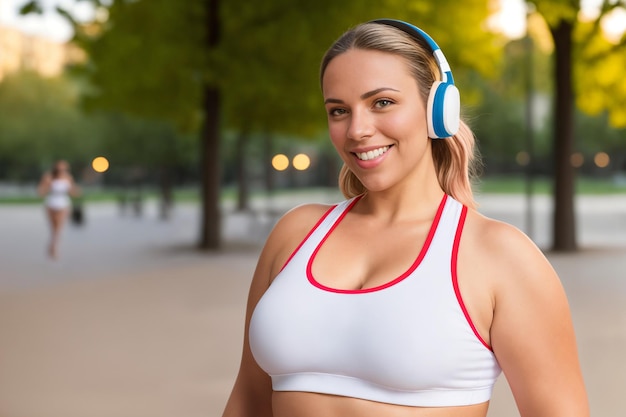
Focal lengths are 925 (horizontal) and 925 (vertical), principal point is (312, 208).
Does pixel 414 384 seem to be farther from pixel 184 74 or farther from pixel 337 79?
pixel 184 74

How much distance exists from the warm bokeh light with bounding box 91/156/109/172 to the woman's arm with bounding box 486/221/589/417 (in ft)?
6.60

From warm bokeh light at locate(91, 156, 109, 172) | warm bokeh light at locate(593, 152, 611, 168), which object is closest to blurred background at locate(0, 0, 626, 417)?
warm bokeh light at locate(91, 156, 109, 172)

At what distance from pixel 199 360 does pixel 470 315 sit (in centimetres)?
642

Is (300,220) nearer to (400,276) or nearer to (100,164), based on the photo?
(400,276)

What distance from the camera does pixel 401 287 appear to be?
1920 millimetres

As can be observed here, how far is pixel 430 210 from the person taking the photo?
2.16m

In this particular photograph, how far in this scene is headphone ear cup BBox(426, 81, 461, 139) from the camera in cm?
205

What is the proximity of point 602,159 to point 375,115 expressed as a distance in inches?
3306

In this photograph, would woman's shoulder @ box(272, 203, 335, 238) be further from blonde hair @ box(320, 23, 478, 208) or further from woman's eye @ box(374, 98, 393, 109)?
woman's eye @ box(374, 98, 393, 109)

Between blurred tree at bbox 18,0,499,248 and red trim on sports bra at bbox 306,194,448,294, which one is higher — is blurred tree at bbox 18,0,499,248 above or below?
above

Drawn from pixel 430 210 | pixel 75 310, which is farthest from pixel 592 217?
pixel 430 210

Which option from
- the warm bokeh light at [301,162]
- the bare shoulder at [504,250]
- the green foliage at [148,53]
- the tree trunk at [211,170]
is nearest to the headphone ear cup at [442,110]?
the bare shoulder at [504,250]

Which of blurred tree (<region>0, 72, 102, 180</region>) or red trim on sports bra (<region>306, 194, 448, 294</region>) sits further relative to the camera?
blurred tree (<region>0, 72, 102, 180</region>)

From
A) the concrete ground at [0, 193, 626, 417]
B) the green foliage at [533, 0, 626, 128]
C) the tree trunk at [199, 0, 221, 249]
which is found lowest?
the concrete ground at [0, 193, 626, 417]
